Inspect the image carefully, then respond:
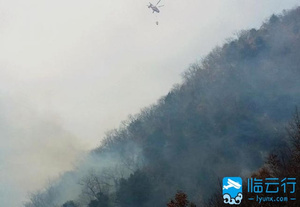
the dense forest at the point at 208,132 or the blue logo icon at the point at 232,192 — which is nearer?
the blue logo icon at the point at 232,192

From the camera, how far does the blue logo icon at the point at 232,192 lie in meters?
17.2

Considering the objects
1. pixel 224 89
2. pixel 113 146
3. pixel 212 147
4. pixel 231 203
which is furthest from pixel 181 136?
pixel 231 203

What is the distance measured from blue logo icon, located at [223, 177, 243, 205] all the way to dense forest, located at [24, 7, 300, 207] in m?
20.7

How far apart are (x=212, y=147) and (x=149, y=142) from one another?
550 inches

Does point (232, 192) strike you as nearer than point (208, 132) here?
Yes

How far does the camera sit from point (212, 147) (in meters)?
49.9

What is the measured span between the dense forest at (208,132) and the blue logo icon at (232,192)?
67.8 feet

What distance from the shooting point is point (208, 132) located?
52.8 m

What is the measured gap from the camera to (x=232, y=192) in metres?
18.0

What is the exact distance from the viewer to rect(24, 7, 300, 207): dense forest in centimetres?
4528

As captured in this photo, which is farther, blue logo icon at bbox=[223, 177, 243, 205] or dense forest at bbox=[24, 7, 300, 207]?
dense forest at bbox=[24, 7, 300, 207]

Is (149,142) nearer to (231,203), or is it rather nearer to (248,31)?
(248,31)

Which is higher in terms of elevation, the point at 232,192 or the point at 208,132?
the point at 208,132

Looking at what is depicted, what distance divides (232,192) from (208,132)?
35.2 metres
